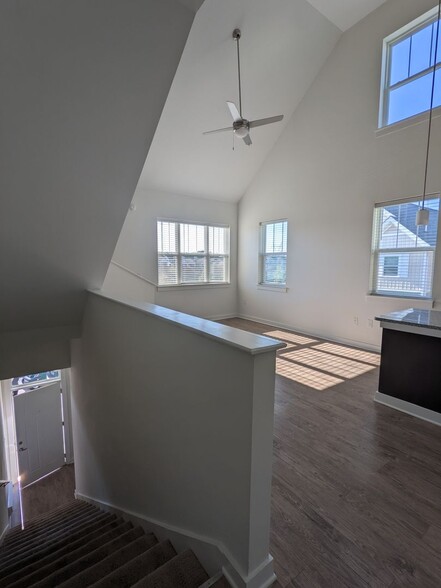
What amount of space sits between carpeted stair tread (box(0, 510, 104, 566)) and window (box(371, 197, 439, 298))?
4865 mm

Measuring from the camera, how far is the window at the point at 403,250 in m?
3.96

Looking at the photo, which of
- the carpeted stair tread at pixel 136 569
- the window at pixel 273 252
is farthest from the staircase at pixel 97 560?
the window at pixel 273 252

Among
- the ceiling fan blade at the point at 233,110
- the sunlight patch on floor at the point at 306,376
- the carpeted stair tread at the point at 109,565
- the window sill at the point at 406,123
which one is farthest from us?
the window sill at the point at 406,123

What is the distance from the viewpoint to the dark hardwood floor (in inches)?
52.3

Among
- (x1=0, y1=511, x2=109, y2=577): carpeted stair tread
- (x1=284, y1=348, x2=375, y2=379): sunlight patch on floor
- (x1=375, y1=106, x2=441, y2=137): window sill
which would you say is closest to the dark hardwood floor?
(x1=284, y1=348, x2=375, y2=379): sunlight patch on floor

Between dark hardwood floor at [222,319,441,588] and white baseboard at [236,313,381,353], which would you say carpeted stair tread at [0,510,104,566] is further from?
white baseboard at [236,313,381,353]

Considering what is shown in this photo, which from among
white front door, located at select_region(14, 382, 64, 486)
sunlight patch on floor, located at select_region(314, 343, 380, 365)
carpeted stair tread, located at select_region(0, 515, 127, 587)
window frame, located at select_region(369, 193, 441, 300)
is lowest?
white front door, located at select_region(14, 382, 64, 486)

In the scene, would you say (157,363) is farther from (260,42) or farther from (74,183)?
(260,42)

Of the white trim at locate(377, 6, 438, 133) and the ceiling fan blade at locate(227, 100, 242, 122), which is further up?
the white trim at locate(377, 6, 438, 133)

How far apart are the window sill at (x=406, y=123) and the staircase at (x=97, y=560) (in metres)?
5.18

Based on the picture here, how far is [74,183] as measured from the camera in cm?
205

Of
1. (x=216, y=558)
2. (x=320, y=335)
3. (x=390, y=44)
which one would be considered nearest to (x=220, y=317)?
(x=320, y=335)

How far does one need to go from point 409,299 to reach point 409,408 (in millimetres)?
1969

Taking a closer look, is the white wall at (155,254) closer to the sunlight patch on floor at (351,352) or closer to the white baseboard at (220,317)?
the white baseboard at (220,317)
